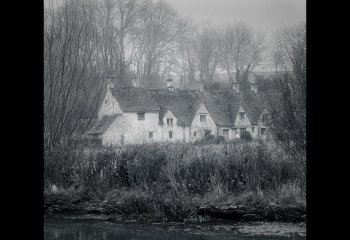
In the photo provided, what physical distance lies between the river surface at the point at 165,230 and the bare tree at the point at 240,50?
29630 mm

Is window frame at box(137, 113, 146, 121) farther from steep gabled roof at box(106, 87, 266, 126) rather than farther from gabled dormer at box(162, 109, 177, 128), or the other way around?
gabled dormer at box(162, 109, 177, 128)

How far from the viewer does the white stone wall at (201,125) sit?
3484cm

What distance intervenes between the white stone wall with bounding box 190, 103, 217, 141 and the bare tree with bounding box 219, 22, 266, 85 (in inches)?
204

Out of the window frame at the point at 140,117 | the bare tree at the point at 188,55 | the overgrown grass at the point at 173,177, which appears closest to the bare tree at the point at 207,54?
the bare tree at the point at 188,55

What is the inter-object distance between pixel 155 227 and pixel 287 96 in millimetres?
4284

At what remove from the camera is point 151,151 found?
12.9 meters

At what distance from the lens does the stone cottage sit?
32.2 m

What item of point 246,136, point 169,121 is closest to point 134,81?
point 169,121

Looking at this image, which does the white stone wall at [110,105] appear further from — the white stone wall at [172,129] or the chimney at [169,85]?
the chimney at [169,85]

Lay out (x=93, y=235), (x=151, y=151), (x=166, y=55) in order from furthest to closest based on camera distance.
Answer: (x=166, y=55), (x=151, y=151), (x=93, y=235)

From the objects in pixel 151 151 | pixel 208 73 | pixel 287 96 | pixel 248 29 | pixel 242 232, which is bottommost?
pixel 242 232

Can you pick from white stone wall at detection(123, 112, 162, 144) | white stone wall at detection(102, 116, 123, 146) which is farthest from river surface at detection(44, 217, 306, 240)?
white stone wall at detection(123, 112, 162, 144)
